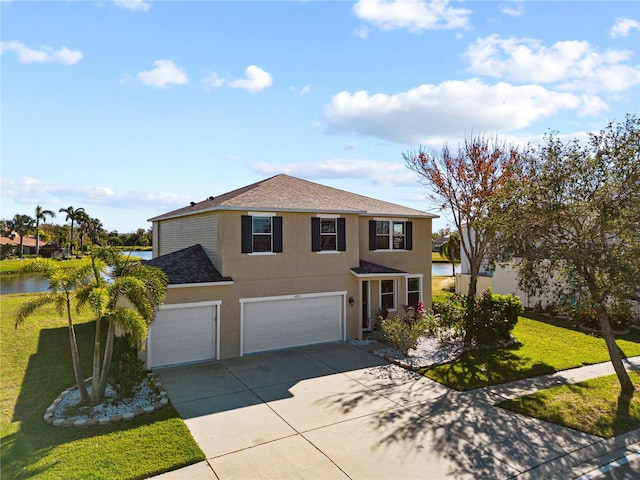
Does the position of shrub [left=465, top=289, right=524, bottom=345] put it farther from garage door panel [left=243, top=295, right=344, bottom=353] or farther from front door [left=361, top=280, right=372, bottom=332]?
garage door panel [left=243, top=295, right=344, bottom=353]

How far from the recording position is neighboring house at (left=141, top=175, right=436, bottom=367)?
12625 millimetres

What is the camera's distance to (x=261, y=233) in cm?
1390

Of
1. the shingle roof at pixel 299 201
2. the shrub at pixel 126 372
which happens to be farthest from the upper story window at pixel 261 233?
the shrub at pixel 126 372

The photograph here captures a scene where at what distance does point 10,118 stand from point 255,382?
9718 mm

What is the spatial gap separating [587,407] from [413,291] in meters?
8.84

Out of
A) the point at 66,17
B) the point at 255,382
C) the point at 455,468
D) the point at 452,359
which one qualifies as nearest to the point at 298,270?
the point at 255,382

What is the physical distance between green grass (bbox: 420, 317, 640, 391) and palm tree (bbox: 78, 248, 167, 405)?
26.6 feet

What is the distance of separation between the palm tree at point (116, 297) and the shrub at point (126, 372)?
0.93 feet

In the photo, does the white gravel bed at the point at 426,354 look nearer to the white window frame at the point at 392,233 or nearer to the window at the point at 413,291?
the window at the point at 413,291

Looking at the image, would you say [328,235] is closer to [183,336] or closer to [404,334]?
[404,334]

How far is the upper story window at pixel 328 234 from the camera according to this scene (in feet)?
48.7

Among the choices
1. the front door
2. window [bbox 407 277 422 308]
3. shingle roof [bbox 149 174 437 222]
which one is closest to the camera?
shingle roof [bbox 149 174 437 222]

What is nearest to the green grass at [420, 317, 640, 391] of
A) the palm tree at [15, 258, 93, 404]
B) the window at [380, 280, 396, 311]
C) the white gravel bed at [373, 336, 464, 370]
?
the white gravel bed at [373, 336, 464, 370]

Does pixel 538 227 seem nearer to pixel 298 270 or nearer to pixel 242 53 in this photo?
pixel 298 270
